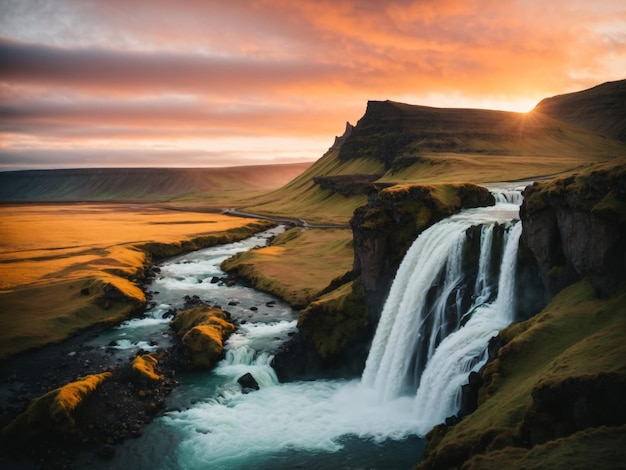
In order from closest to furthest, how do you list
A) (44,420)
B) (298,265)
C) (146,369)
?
(44,420) < (146,369) < (298,265)

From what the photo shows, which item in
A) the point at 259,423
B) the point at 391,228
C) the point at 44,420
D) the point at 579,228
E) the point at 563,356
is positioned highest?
the point at 579,228

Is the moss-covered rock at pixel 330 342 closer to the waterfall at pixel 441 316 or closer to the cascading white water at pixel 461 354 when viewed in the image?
the waterfall at pixel 441 316

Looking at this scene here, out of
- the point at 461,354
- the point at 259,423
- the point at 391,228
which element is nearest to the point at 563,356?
the point at 461,354

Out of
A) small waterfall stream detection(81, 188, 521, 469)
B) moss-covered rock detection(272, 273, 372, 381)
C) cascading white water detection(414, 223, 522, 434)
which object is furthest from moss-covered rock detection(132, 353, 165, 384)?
cascading white water detection(414, 223, 522, 434)

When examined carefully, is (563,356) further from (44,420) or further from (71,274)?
(71,274)

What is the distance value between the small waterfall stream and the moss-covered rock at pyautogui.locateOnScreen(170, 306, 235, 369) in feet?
4.56

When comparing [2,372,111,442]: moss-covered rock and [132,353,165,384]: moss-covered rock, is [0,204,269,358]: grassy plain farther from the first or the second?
[2,372,111,442]: moss-covered rock

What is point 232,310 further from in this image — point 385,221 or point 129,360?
point 385,221

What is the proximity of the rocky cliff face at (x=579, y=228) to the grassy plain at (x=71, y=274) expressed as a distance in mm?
47351

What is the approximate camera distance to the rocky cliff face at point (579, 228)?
24781 millimetres

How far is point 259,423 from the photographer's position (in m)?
34.7

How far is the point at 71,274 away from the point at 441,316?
2474 inches

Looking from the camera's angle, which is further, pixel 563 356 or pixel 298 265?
pixel 298 265

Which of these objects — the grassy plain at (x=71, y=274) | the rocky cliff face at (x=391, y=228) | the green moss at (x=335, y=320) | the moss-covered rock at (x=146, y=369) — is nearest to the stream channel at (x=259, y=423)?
the moss-covered rock at (x=146, y=369)
